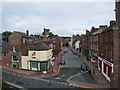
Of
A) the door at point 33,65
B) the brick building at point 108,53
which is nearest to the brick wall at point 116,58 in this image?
the brick building at point 108,53

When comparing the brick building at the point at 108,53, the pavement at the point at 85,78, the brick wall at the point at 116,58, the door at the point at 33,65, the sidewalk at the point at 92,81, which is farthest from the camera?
the door at the point at 33,65

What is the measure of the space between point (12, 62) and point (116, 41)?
26.6 meters

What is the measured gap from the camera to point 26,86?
17.7 meters

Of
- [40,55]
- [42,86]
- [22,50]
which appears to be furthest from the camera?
[22,50]

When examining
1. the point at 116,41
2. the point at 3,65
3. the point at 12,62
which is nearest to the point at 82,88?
the point at 116,41

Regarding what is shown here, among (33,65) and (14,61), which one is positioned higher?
(14,61)

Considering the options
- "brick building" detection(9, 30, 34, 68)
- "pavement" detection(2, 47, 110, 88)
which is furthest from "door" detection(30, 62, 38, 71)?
"brick building" detection(9, 30, 34, 68)

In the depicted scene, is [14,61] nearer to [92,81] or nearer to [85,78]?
[85,78]

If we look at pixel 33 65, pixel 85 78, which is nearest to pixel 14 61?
pixel 33 65

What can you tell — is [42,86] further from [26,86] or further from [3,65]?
[3,65]

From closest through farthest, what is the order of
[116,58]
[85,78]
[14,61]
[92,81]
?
[116,58] → [92,81] → [85,78] → [14,61]

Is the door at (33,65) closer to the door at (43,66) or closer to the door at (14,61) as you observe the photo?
the door at (43,66)

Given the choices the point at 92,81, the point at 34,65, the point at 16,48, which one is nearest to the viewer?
the point at 92,81

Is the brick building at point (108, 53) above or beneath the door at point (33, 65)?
above
